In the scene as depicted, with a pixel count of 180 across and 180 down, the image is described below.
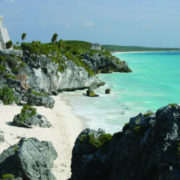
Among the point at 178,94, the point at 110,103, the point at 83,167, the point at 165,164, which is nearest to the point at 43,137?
the point at 83,167

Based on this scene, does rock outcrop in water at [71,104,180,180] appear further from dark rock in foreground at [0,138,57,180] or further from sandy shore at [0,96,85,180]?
sandy shore at [0,96,85,180]

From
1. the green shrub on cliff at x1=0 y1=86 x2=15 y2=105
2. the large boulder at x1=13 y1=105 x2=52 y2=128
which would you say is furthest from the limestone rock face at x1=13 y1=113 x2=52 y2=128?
the green shrub on cliff at x1=0 y1=86 x2=15 y2=105

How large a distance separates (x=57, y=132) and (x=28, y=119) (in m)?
3.08

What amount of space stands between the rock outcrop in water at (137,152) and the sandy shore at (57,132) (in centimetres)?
394

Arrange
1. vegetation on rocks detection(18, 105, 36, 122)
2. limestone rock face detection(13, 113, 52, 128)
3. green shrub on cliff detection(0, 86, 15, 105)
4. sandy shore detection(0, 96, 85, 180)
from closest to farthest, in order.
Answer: sandy shore detection(0, 96, 85, 180) < limestone rock face detection(13, 113, 52, 128) < vegetation on rocks detection(18, 105, 36, 122) < green shrub on cliff detection(0, 86, 15, 105)

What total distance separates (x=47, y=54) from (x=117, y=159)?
3800 centimetres

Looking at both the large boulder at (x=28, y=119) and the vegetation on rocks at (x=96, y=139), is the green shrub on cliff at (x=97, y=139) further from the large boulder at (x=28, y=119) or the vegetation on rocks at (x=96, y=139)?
the large boulder at (x=28, y=119)

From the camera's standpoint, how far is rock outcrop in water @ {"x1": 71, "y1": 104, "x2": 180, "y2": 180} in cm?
888

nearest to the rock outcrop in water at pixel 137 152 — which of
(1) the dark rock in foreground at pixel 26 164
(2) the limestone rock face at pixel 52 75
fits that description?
(1) the dark rock in foreground at pixel 26 164

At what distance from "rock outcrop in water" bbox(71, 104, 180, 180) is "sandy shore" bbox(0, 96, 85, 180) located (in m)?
3.94

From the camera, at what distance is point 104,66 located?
89.4 meters

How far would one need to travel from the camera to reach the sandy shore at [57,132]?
17622mm

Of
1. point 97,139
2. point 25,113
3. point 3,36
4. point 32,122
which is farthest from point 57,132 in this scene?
point 3,36

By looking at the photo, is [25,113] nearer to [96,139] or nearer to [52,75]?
[96,139]
